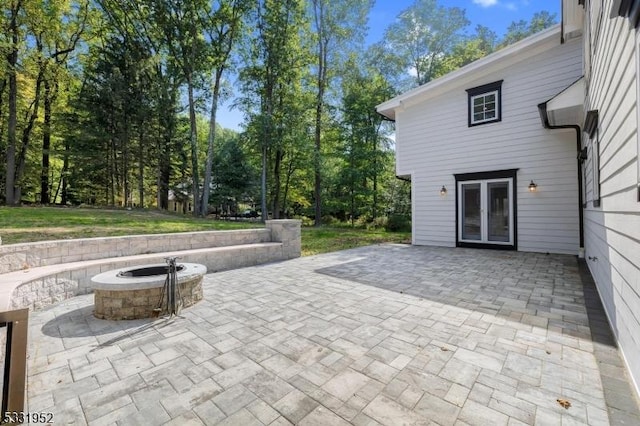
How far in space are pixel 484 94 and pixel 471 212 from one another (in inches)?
135

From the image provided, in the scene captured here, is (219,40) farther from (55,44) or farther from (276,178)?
(55,44)

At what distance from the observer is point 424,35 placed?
1636 centimetres

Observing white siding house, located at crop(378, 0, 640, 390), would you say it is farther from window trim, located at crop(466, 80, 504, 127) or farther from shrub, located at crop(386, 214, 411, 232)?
shrub, located at crop(386, 214, 411, 232)

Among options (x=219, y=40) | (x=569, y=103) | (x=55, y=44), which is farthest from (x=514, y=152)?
(x=55, y=44)

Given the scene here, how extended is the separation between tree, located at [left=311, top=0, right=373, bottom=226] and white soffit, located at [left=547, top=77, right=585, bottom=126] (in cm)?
1059

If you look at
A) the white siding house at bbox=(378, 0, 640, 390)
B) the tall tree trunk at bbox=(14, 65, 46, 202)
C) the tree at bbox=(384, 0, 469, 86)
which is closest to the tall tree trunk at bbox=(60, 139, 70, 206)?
the tall tree trunk at bbox=(14, 65, 46, 202)

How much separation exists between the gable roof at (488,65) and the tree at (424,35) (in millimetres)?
8338

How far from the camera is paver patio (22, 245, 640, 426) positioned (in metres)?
1.83

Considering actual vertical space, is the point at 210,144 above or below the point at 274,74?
below

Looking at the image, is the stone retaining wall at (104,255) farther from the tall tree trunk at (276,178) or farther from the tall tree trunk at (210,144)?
the tall tree trunk at (276,178)

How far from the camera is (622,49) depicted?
2.17 metres

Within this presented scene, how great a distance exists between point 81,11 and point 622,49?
2238 centimetres

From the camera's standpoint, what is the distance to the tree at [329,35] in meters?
15.4

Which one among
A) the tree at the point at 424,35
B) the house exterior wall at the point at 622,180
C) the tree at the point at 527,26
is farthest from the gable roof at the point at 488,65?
the tree at the point at 527,26
